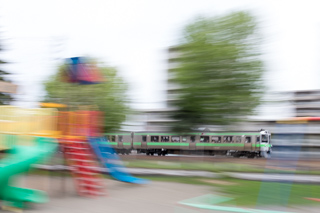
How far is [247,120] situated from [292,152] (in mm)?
12275

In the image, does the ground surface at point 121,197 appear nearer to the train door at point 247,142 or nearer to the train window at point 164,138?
the train door at point 247,142

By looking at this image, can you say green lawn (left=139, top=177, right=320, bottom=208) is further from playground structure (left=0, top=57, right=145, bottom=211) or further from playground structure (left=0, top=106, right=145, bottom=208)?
playground structure (left=0, top=106, right=145, bottom=208)

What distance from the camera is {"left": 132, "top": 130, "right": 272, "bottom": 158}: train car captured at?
29172 millimetres

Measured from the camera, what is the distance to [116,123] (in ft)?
106

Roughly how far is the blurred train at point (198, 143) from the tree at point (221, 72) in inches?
321

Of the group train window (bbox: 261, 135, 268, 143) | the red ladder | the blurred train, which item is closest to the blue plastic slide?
the red ladder

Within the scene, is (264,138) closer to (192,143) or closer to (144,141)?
(192,143)

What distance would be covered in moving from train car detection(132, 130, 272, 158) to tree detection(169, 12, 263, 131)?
8.16 m

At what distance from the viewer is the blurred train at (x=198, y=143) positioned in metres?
29.2

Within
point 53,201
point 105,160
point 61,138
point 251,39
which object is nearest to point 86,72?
point 61,138

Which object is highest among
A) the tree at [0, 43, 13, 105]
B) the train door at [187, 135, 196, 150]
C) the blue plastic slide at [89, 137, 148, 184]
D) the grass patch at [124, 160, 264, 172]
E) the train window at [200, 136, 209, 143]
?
the tree at [0, 43, 13, 105]

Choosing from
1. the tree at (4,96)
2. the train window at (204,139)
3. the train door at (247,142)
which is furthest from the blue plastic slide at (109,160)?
the train window at (204,139)

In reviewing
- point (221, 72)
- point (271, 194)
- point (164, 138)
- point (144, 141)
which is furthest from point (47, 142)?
point (144, 141)

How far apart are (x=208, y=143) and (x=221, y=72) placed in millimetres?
16307
